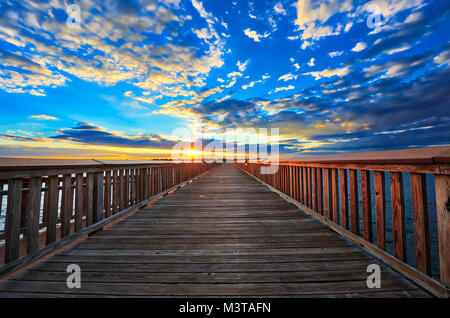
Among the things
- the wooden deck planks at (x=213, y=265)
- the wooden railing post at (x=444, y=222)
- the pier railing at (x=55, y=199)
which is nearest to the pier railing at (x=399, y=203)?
the wooden railing post at (x=444, y=222)

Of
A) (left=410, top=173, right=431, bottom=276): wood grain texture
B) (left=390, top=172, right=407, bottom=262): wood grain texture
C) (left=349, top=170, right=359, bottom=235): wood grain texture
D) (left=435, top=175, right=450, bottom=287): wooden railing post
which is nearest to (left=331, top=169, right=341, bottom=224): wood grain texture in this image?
(left=349, top=170, right=359, bottom=235): wood grain texture

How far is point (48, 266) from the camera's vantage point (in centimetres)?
199

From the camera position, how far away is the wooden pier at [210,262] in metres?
1.65

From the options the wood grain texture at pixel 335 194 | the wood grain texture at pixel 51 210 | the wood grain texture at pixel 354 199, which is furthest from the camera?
the wood grain texture at pixel 335 194

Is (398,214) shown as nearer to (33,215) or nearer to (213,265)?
(213,265)

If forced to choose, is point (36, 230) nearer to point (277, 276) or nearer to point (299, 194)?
point (277, 276)

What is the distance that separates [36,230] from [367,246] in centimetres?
369

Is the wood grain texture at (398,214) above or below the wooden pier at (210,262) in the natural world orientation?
above

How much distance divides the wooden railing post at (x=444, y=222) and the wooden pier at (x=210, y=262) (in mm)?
134

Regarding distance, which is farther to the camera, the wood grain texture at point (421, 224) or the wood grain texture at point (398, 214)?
the wood grain texture at point (398, 214)

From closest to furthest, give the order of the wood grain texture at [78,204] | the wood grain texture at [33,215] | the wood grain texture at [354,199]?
the wood grain texture at [33,215] < the wood grain texture at [354,199] < the wood grain texture at [78,204]

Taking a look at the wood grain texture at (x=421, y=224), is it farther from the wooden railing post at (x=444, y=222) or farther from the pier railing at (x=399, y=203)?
the wooden railing post at (x=444, y=222)
